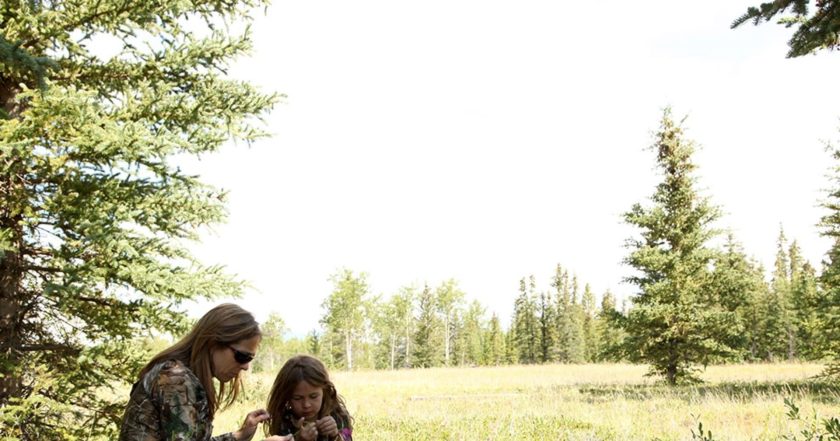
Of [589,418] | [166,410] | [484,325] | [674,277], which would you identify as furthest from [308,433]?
[484,325]

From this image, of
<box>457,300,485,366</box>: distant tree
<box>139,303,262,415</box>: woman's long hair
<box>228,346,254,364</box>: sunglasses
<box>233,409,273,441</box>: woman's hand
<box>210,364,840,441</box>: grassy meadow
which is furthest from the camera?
<box>457,300,485,366</box>: distant tree

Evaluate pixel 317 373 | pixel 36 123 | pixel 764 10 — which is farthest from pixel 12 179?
pixel 764 10

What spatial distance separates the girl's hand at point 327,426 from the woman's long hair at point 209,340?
3.22ft

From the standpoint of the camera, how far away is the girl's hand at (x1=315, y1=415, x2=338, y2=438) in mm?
3779

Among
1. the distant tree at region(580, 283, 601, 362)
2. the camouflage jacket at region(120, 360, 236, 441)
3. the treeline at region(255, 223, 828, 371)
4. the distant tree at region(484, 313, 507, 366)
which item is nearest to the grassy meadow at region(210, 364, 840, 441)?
the camouflage jacket at region(120, 360, 236, 441)

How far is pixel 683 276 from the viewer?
60.1ft

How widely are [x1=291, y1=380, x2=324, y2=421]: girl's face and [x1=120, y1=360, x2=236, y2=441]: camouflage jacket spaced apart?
1.33 metres

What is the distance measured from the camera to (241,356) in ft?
9.82

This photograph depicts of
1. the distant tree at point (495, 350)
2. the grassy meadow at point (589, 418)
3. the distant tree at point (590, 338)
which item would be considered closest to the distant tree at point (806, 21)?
the grassy meadow at point (589, 418)

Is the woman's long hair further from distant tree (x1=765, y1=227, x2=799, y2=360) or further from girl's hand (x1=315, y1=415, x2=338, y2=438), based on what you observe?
distant tree (x1=765, y1=227, x2=799, y2=360)

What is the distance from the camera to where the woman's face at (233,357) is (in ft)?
9.61

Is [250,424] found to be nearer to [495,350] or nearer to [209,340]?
[209,340]

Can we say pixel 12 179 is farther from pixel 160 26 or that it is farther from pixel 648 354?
pixel 648 354

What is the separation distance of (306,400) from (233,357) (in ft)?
3.99
